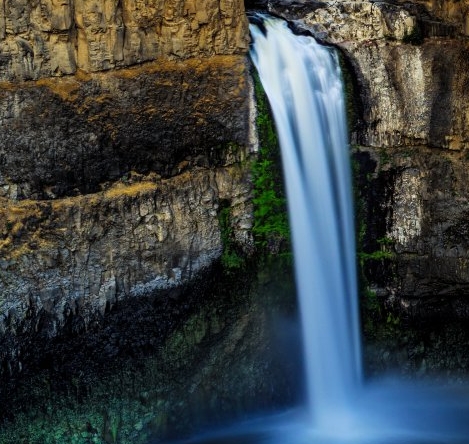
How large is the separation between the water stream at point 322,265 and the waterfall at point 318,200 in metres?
0.01

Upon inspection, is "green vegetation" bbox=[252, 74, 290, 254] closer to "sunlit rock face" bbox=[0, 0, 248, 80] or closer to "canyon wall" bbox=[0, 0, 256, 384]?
"canyon wall" bbox=[0, 0, 256, 384]

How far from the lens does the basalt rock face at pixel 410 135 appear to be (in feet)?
32.6

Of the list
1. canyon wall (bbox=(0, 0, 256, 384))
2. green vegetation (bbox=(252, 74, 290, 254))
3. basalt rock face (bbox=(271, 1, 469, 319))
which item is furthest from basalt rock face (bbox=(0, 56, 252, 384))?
basalt rock face (bbox=(271, 1, 469, 319))

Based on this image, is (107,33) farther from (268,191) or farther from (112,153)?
(268,191)

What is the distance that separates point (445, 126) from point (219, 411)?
429 centimetres

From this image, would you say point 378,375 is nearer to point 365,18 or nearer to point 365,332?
point 365,332

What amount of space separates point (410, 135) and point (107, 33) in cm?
381

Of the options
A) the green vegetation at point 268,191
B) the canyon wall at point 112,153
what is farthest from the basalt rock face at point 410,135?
the canyon wall at point 112,153

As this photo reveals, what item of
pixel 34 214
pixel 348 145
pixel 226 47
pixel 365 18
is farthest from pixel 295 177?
pixel 34 214

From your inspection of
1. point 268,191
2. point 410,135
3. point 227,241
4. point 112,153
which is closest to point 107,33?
point 112,153

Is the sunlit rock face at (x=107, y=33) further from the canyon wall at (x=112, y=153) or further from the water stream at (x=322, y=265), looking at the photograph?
the water stream at (x=322, y=265)

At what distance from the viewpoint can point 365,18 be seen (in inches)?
395

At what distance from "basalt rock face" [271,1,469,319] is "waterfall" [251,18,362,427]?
381mm

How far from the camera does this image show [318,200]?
9.47 meters
